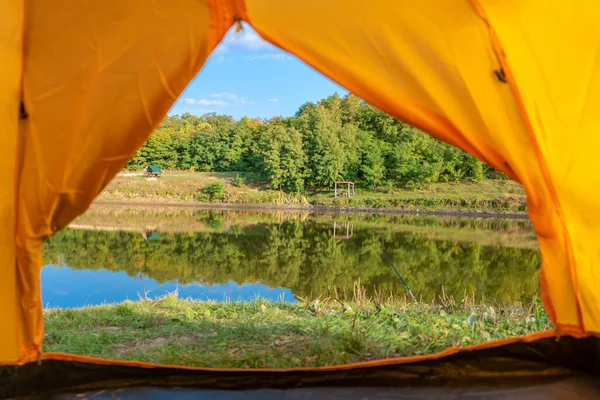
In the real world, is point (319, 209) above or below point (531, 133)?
below

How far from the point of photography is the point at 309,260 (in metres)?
12.3

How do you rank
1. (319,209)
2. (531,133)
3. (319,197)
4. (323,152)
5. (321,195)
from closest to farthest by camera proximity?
(531,133), (319,209), (319,197), (321,195), (323,152)

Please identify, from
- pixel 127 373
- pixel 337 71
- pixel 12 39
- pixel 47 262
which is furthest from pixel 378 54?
pixel 47 262

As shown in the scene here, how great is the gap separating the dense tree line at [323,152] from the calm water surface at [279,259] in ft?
31.6

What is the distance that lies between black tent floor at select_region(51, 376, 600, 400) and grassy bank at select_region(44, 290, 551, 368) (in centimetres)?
38

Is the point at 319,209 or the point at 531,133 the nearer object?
the point at 531,133

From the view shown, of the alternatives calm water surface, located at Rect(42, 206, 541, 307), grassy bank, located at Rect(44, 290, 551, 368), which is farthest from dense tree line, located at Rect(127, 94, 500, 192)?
grassy bank, located at Rect(44, 290, 551, 368)

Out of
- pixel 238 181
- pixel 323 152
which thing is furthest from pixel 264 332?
pixel 238 181

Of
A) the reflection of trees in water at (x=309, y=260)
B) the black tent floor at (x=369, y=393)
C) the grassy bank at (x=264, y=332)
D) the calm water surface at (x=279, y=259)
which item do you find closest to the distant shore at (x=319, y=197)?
the calm water surface at (x=279, y=259)

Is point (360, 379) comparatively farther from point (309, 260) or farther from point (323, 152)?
point (323, 152)

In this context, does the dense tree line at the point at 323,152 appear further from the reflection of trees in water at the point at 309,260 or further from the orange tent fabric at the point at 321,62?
the orange tent fabric at the point at 321,62

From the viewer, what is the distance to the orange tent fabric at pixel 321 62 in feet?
7.83

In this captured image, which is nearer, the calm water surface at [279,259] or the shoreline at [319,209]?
the calm water surface at [279,259]

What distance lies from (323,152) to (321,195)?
286 cm
